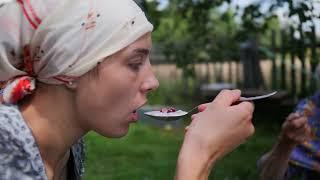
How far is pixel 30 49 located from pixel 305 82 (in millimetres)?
7615

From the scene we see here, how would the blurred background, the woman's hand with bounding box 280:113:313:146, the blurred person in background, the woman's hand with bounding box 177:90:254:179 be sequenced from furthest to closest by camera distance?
1. the blurred background
2. the blurred person in background
3. the woman's hand with bounding box 280:113:313:146
4. the woman's hand with bounding box 177:90:254:179

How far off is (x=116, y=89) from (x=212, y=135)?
311 mm

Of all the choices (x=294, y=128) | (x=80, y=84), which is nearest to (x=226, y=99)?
(x=80, y=84)

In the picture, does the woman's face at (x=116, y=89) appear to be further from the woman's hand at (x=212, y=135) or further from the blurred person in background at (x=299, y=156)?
the blurred person in background at (x=299, y=156)

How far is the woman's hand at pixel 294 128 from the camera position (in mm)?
2971

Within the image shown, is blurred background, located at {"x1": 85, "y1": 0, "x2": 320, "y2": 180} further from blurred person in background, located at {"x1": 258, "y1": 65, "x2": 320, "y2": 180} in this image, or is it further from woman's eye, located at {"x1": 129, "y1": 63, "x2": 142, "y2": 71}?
woman's eye, located at {"x1": 129, "y1": 63, "x2": 142, "y2": 71}

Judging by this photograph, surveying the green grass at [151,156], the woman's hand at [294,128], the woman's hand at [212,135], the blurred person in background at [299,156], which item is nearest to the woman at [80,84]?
the woman's hand at [212,135]

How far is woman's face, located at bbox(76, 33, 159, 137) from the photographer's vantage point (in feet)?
6.10

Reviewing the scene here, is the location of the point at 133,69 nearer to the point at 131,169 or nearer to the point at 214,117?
the point at 214,117

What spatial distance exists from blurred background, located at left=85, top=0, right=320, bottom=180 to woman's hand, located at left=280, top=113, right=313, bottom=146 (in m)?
0.63

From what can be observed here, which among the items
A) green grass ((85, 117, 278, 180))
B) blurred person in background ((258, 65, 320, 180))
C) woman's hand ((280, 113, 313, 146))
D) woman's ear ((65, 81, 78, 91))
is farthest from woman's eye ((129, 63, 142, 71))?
green grass ((85, 117, 278, 180))

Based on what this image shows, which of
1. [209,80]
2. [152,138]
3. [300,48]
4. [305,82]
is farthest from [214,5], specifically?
[209,80]

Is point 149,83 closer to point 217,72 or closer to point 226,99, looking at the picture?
point 226,99

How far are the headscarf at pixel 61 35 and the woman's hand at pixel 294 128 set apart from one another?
51.7 inches
